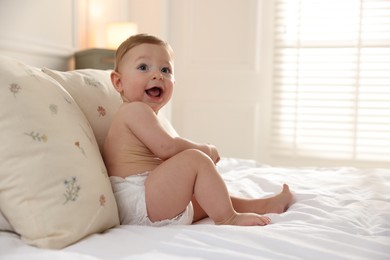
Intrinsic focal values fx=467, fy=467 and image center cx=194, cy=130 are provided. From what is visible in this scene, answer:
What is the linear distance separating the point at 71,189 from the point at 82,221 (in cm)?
7

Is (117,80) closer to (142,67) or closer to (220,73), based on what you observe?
(142,67)

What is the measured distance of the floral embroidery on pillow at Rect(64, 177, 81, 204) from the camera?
975mm

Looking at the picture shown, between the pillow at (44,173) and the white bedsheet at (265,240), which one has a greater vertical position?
the pillow at (44,173)

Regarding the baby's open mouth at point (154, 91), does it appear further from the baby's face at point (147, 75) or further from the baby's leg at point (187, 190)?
the baby's leg at point (187, 190)

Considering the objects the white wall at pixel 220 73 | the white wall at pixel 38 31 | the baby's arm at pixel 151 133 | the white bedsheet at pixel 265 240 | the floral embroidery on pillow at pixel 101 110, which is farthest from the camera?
the white wall at pixel 220 73

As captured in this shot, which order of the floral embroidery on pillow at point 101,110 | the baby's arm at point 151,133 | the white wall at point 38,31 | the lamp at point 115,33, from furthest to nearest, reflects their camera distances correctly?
the lamp at point 115,33 → the white wall at point 38,31 → the floral embroidery on pillow at point 101,110 → the baby's arm at point 151,133

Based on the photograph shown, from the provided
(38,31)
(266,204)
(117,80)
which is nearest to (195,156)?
(266,204)

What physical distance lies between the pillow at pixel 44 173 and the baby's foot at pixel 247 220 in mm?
281

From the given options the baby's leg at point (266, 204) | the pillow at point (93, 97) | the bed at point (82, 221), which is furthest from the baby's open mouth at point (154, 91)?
the baby's leg at point (266, 204)

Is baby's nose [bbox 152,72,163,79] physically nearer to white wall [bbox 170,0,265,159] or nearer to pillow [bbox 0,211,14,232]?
pillow [bbox 0,211,14,232]

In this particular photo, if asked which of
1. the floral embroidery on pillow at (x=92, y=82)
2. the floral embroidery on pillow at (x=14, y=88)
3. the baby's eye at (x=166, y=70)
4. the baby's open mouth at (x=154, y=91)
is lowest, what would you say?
the baby's open mouth at (x=154, y=91)

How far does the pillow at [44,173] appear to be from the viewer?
0.94 m

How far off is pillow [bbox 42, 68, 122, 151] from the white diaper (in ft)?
0.56

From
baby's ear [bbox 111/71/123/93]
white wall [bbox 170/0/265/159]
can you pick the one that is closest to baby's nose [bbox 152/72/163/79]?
baby's ear [bbox 111/71/123/93]
